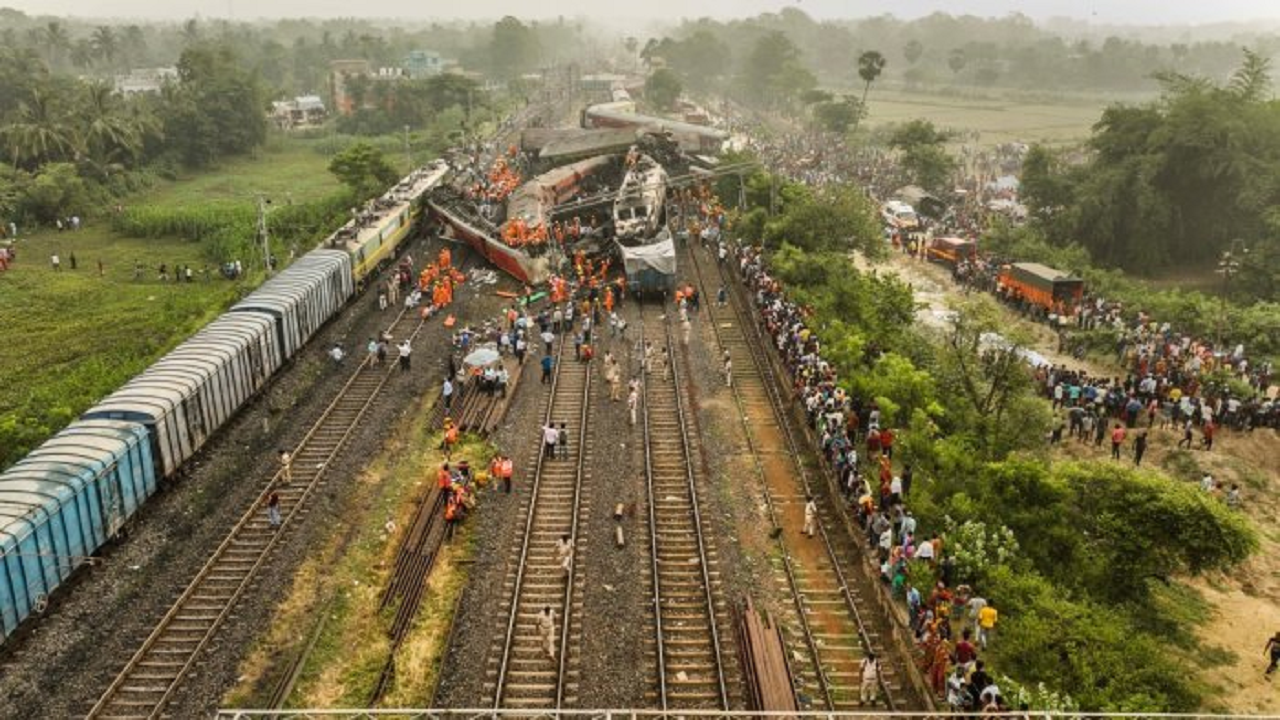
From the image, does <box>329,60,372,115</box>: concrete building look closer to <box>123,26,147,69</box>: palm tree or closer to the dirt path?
<box>123,26,147,69</box>: palm tree

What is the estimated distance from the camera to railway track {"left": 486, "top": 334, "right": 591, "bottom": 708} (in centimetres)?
1622

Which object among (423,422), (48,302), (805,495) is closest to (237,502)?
(423,422)

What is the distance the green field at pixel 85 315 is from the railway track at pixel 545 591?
12.6m

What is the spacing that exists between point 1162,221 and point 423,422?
3981cm

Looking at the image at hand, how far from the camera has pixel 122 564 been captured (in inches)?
770

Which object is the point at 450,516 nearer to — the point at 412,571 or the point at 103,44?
the point at 412,571

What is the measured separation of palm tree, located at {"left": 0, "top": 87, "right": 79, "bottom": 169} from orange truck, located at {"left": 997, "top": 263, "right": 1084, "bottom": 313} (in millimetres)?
56943

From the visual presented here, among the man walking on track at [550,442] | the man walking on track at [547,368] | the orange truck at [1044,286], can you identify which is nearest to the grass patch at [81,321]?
the man walking on track at [547,368]

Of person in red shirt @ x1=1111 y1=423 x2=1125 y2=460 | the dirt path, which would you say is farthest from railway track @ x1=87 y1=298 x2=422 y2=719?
person in red shirt @ x1=1111 y1=423 x2=1125 y2=460

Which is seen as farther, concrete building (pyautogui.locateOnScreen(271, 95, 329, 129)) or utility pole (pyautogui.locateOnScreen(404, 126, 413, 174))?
concrete building (pyautogui.locateOnScreen(271, 95, 329, 129))

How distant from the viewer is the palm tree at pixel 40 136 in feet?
196

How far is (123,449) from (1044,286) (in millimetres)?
34069

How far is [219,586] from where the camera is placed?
1900 cm

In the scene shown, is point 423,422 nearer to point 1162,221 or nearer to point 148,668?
point 148,668
